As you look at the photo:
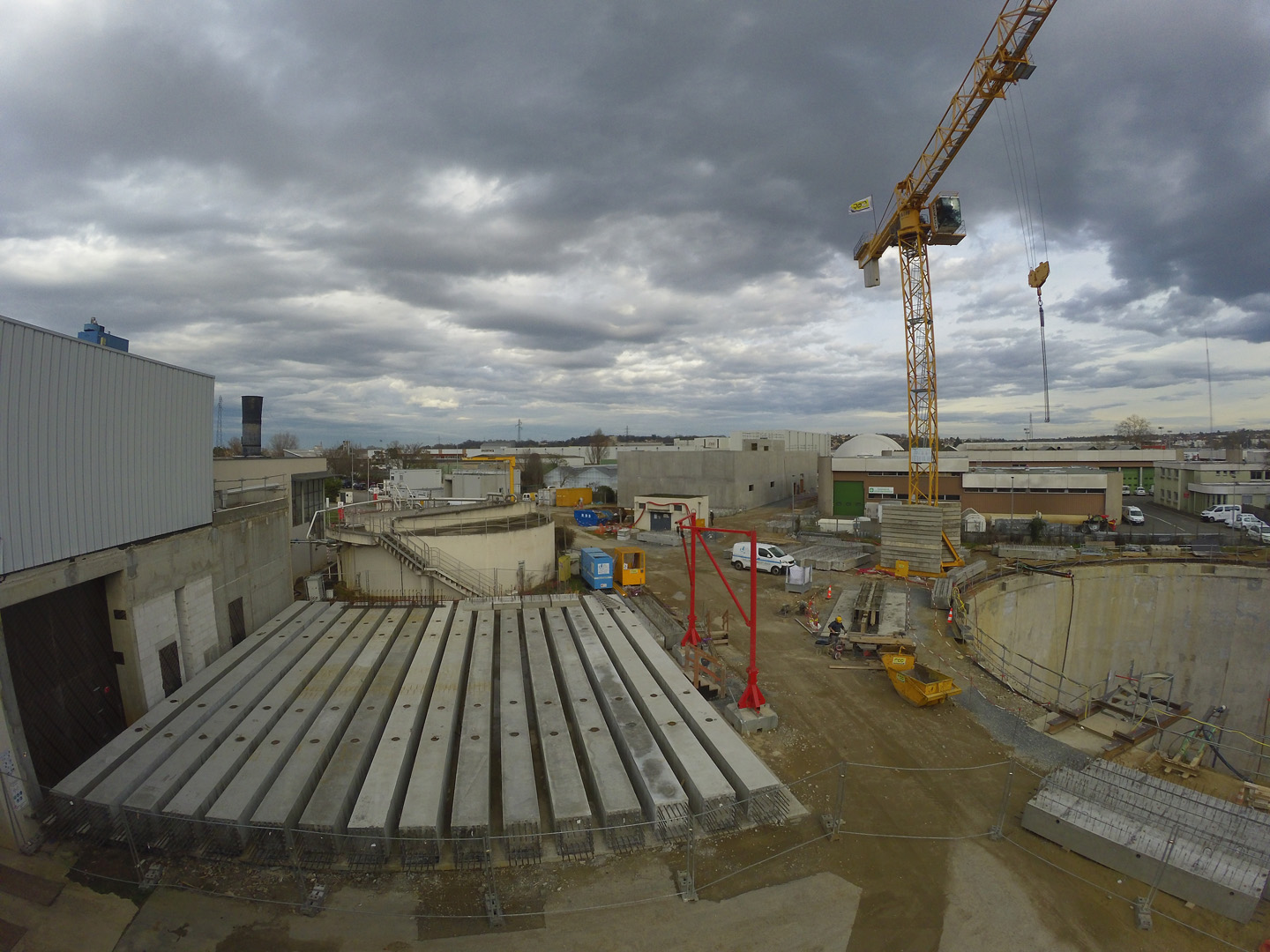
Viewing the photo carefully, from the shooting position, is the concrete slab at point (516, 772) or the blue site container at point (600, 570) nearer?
the concrete slab at point (516, 772)

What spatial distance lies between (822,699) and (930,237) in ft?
99.9

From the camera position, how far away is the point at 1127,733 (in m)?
12.2

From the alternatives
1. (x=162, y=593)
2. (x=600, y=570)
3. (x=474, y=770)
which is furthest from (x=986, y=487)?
(x=162, y=593)

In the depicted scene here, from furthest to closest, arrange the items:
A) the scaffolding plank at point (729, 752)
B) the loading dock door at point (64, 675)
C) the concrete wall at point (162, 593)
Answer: the loading dock door at point (64, 675), the scaffolding plank at point (729, 752), the concrete wall at point (162, 593)

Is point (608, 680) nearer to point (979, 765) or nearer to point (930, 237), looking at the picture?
point (979, 765)

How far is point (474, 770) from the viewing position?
359 inches

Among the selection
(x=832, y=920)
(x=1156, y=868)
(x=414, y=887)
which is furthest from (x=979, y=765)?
(x=414, y=887)

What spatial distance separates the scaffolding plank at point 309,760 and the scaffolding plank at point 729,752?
247 inches

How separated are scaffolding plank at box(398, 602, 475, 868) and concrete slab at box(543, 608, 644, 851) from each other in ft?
7.41

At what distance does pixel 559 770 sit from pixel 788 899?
144 inches

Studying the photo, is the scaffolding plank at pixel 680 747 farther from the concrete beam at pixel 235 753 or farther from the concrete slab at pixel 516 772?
the concrete beam at pixel 235 753

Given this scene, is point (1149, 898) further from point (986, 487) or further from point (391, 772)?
point (986, 487)

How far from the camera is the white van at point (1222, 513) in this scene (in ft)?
129

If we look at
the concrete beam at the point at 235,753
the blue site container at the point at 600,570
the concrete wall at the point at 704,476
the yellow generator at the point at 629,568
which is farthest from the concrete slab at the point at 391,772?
the concrete wall at the point at 704,476
